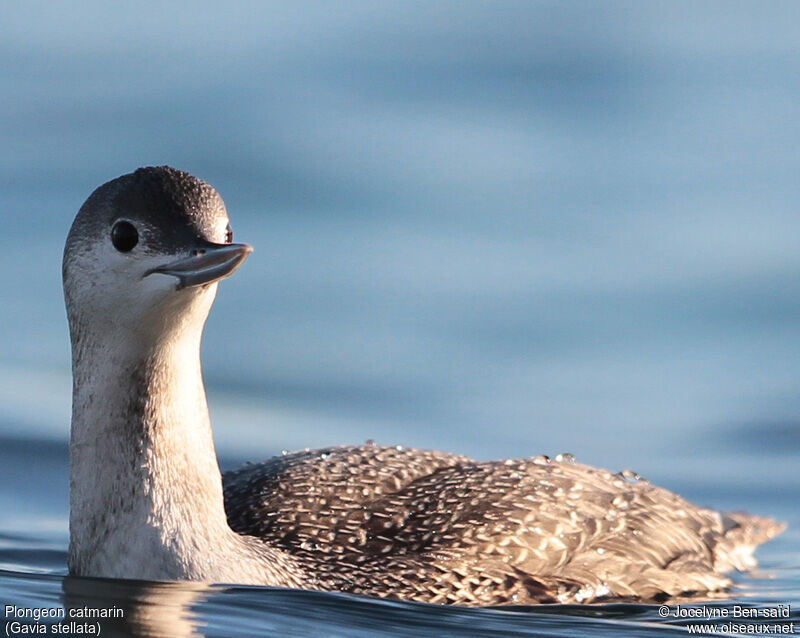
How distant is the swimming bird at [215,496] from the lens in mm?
7941

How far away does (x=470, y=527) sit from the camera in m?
8.84

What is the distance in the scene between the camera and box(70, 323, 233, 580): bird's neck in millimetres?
8062

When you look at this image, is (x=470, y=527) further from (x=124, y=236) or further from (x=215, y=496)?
(x=124, y=236)

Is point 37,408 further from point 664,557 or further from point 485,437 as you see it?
point 664,557

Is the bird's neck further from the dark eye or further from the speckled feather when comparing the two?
the speckled feather

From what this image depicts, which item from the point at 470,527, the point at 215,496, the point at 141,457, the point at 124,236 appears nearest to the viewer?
the point at 124,236

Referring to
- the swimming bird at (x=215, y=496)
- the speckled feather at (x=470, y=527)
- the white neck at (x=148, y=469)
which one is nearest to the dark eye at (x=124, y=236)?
the swimming bird at (x=215, y=496)

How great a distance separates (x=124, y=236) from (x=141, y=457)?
93 cm

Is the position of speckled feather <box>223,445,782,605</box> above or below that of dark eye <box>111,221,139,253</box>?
below

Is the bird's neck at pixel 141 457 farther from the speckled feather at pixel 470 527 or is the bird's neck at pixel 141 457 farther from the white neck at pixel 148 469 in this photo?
the speckled feather at pixel 470 527

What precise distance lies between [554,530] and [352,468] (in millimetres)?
1032

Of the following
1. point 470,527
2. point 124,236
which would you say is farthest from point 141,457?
point 470,527

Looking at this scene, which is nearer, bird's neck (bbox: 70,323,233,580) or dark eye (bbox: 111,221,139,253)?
dark eye (bbox: 111,221,139,253)

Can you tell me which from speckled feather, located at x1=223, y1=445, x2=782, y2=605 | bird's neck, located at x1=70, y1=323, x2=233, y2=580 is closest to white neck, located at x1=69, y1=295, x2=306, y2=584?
bird's neck, located at x1=70, y1=323, x2=233, y2=580
